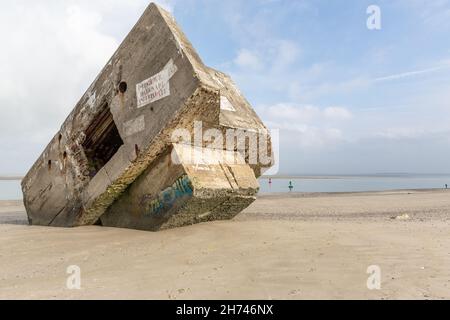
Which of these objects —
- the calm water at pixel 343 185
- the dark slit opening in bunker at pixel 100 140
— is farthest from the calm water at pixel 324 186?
the dark slit opening in bunker at pixel 100 140

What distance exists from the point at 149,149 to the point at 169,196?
602 mm

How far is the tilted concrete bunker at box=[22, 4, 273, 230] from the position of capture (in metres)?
4.27

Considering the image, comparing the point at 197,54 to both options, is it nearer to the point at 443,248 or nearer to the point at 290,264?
the point at 290,264

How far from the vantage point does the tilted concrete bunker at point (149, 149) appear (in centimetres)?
427

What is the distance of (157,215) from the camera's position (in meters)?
4.64

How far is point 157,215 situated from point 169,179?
523 millimetres

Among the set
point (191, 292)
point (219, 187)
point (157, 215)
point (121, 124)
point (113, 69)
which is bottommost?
point (191, 292)

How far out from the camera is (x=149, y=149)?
14.3ft

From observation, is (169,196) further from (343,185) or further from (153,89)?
(343,185)

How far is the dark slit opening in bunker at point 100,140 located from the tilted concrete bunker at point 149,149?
14 mm

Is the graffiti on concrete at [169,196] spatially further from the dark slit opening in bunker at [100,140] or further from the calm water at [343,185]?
the calm water at [343,185]

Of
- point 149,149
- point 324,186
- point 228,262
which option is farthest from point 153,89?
point 324,186
